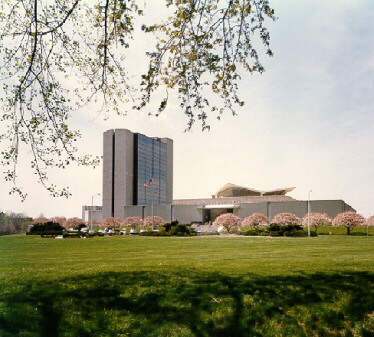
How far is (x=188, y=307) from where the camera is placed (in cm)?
839

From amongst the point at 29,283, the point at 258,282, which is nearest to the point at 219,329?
the point at 258,282

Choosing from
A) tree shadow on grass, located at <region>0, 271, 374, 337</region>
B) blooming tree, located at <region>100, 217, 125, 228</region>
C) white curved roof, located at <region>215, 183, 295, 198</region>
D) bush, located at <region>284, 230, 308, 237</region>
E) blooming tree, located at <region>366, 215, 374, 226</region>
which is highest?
white curved roof, located at <region>215, 183, 295, 198</region>

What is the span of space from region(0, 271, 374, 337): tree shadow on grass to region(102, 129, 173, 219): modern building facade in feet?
320

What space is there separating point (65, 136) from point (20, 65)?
90.9 inches

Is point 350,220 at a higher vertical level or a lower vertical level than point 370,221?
higher

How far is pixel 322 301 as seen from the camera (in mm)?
8938

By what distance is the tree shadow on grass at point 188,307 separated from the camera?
7617 mm

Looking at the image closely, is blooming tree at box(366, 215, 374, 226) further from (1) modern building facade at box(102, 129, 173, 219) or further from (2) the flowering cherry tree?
(1) modern building facade at box(102, 129, 173, 219)

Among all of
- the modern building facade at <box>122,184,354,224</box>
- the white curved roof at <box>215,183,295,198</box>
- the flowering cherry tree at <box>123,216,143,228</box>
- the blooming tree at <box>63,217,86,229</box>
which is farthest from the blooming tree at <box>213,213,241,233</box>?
the white curved roof at <box>215,183,295,198</box>

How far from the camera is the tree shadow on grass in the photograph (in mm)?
7617

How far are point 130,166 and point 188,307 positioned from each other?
111 meters

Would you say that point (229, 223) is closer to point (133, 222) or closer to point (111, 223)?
point (133, 222)

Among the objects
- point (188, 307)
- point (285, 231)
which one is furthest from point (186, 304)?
point (285, 231)

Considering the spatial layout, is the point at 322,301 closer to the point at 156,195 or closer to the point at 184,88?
the point at 184,88
